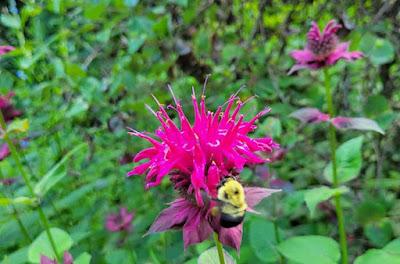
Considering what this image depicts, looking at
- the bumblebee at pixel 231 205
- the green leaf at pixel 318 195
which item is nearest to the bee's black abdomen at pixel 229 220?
the bumblebee at pixel 231 205

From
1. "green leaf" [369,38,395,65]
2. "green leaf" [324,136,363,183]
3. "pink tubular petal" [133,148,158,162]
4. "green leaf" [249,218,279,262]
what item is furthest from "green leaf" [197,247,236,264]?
"green leaf" [369,38,395,65]

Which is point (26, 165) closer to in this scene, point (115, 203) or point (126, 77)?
point (115, 203)

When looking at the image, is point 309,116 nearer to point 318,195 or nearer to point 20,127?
point 318,195

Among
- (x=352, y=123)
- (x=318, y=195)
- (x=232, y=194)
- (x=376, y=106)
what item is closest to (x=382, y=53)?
(x=376, y=106)

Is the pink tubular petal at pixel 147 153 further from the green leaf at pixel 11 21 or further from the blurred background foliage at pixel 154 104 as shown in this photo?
the green leaf at pixel 11 21

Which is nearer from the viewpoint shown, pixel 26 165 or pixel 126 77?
pixel 126 77

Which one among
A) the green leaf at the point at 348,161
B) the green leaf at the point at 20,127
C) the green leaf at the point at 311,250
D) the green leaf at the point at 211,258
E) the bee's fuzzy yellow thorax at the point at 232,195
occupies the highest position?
the green leaf at the point at 20,127

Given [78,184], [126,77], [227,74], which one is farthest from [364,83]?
[78,184]
